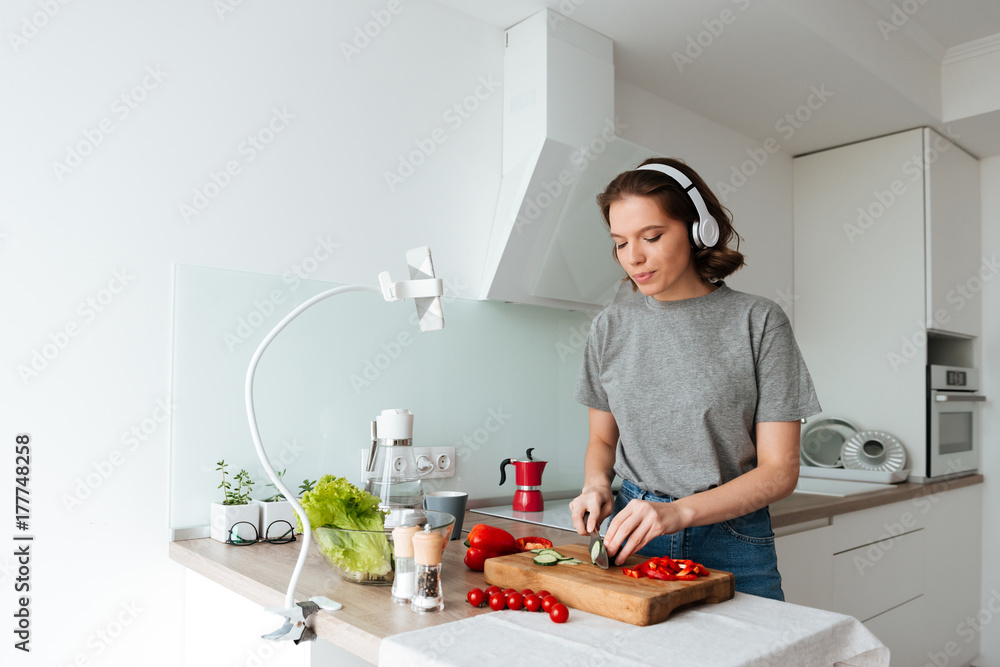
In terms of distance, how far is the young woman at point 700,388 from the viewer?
46.9 inches

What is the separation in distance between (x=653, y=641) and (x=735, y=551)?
17.2 inches

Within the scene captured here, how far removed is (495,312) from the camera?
82.0 inches

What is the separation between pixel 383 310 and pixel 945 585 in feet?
7.94

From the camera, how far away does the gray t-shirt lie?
1211 mm

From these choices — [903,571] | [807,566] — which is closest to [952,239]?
[903,571]

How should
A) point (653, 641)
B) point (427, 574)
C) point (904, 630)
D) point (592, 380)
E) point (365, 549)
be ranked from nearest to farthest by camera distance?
point (653, 641), point (427, 574), point (365, 549), point (592, 380), point (904, 630)

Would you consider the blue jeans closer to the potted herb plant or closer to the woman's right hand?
the woman's right hand

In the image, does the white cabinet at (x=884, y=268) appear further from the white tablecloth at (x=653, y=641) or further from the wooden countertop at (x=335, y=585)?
the white tablecloth at (x=653, y=641)

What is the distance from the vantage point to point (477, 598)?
39.2 inches

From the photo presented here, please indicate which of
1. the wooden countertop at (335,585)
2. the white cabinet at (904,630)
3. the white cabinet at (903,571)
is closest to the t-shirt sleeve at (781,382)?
the wooden countertop at (335,585)

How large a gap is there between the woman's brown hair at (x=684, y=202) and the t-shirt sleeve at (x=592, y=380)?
233 millimetres

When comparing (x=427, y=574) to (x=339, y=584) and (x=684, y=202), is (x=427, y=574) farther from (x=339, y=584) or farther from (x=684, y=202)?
(x=684, y=202)

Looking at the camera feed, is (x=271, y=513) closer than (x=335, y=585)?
No

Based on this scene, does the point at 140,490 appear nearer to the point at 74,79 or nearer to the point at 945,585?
the point at 74,79
